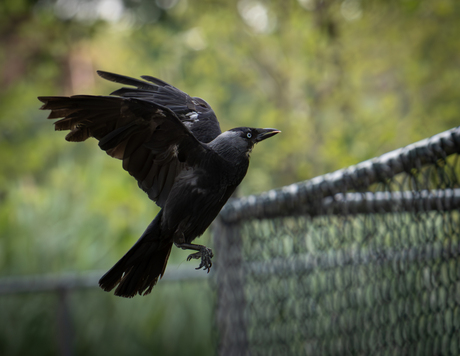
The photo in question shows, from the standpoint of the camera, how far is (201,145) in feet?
3.74

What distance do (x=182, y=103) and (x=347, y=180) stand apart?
2.02 feet

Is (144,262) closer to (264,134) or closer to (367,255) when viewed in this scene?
(264,134)

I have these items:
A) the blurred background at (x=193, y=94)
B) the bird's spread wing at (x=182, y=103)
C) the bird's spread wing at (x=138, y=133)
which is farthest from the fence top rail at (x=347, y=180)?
the blurred background at (x=193, y=94)

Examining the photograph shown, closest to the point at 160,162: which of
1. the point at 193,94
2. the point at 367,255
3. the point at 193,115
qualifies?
the point at 193,115

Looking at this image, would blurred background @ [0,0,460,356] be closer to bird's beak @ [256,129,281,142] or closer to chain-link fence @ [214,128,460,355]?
chain-link fence @ [214,128,460,355]

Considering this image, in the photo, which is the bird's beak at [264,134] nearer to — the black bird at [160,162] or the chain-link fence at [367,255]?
the black bird at [160,162]

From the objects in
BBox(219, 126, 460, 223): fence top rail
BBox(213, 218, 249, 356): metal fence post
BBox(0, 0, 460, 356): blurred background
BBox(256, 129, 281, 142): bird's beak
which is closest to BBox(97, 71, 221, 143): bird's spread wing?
BBox(256, 129, 281, 142): bird's beak

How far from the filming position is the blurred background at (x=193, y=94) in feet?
14.3

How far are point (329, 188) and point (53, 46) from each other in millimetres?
7922

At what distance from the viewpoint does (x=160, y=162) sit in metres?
1.29

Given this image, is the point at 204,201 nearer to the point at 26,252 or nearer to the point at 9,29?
the point at 26,252

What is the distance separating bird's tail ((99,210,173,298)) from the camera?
1229 mm

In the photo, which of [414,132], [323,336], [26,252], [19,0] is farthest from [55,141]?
[323,336]

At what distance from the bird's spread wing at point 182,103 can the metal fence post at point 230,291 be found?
2.77ft
